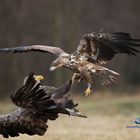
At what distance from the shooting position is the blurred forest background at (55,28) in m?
25.0

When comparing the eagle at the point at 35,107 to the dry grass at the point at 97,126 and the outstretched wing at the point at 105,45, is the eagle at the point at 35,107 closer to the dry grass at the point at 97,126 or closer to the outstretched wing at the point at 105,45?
the outstretched wing at the point at 105,45

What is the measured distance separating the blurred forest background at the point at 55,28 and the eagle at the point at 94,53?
13122 millimetres

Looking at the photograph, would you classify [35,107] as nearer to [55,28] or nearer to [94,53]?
[94,53]

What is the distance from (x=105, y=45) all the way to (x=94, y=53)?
21 cm

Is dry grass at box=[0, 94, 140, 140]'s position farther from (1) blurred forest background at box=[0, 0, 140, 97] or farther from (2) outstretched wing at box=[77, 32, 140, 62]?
(1) blurred forest background at box=[0, 0, 140, 97]

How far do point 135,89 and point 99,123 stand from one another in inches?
474

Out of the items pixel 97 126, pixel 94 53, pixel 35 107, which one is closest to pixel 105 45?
pixel 94 53

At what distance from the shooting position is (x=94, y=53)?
36.7 feet

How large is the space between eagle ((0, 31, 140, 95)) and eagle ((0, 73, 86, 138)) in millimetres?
1497

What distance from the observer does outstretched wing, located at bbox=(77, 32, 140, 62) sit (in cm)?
1106

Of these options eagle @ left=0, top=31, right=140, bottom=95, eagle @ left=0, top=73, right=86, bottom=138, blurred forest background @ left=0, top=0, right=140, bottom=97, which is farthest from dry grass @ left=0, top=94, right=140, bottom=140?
blurred forest background @ left=0, top=0, right=140, bottom=97

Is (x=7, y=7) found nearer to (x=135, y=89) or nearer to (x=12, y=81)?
(x=12, y=81)

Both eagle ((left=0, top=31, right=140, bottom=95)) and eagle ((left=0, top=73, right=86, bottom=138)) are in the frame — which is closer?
eagle ((left=0, top=73, right=86, bottom=138))

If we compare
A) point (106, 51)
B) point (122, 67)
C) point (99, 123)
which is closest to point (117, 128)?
point (99, 123)
